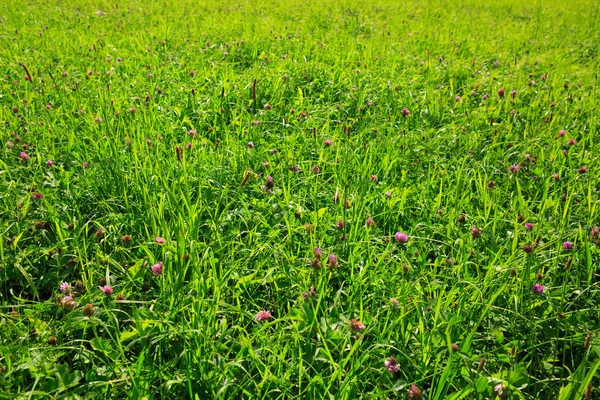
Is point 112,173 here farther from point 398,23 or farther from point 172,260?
point 398,23

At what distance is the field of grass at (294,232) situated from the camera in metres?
1.44

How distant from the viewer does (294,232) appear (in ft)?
6.90

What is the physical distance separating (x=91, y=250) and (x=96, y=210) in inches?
13.2

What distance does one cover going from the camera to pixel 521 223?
2000 millimetres

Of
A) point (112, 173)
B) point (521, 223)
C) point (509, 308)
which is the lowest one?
point (509, 308)

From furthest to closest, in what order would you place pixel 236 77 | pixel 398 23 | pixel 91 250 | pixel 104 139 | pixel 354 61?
1. pixel 398 23
2. pixel 354 61
3. pixel 236 77
4. pixel 104 139
5. pixel 91 250

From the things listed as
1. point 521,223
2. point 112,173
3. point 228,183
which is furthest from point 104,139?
point 521,223

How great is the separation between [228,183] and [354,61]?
9.13 feet

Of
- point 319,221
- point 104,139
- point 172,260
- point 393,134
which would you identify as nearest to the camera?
point 172,260

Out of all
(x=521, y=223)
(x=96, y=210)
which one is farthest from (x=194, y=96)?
(x=521, y=223)

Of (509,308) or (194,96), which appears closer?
(509,308)

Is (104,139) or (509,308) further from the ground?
(104,139)

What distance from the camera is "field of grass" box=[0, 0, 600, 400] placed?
144 cm

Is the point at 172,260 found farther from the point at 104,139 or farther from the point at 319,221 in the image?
the point at 104,139
